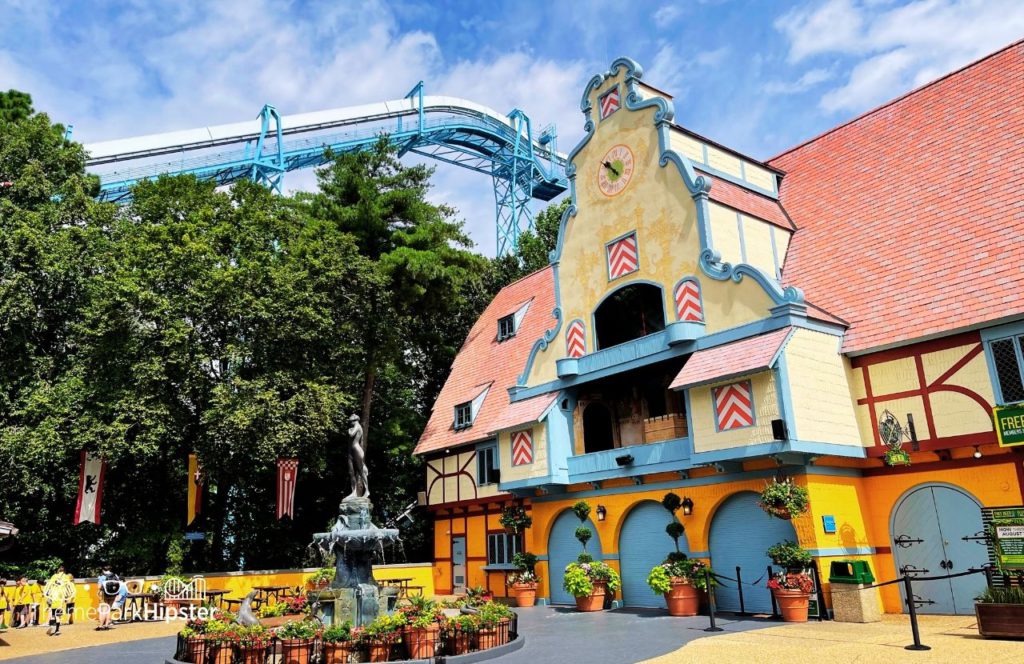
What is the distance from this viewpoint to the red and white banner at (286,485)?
84.8 feet

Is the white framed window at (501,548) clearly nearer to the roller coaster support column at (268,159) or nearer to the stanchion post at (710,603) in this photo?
the stanchion post at (710,603)

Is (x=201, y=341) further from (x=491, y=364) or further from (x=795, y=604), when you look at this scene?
(x=795, y=604)

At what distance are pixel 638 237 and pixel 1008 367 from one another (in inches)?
382

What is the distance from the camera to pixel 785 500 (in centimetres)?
1570

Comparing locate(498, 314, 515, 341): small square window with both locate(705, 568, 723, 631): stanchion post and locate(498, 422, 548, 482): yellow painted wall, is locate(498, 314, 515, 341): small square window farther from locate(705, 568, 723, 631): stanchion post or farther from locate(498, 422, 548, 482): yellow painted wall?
locate(705, 568, 723, 631): stanchion post

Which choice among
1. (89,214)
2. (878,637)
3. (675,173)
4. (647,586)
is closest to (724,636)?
(878,637)

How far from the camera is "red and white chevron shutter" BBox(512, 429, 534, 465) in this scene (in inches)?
875

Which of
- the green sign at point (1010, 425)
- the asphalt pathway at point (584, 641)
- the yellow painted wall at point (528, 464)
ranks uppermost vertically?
the yellow painted wall at point (528, 464)

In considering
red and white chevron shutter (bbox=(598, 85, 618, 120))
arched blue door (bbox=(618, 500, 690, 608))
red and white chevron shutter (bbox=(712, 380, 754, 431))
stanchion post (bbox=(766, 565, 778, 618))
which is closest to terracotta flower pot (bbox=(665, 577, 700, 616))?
stanchion post (bbox=(766, 565, 778, 618))

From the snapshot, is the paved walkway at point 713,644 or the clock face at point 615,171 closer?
the paved walkway at point 713,644

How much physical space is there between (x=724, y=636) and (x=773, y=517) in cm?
420

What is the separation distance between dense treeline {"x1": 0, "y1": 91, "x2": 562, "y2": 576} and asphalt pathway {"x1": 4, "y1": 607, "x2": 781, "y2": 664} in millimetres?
9787

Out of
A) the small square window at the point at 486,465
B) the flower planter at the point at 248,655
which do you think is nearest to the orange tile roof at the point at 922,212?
the small square window at the point at 486,465

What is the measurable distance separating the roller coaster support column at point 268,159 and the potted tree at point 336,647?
118ft
